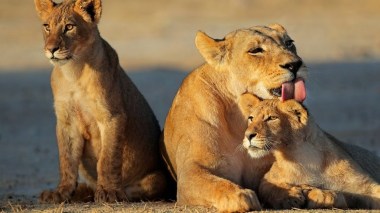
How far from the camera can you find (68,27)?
26.5 ft

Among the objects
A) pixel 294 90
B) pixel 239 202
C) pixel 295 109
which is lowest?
pixel 239 202

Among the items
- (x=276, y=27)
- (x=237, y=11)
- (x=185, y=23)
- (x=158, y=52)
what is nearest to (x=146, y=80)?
(x=158, y=52)

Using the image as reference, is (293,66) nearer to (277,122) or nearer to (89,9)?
(277,122)

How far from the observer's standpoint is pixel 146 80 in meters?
18.3

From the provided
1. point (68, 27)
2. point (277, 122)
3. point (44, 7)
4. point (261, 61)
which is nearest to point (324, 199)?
point (277, 122)

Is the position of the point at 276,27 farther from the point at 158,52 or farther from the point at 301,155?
the point at 158,52

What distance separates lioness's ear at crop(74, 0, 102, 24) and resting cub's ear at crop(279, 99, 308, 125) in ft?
6.09

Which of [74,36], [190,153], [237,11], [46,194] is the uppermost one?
[74,36]

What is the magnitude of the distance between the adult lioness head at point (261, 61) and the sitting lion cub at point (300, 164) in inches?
3.9

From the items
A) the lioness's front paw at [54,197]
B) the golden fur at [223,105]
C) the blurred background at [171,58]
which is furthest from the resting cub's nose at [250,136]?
the lioness's front paw at [54,197]

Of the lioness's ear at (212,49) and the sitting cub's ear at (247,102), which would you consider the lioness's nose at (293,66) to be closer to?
the sitting cub's ear at (247,102)

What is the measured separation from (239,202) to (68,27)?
217 centimetres

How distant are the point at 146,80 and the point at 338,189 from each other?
36.8 ft

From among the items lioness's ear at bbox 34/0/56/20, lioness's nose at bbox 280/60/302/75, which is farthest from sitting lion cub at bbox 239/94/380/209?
lioness's ear at bbox 34/0/56/20
